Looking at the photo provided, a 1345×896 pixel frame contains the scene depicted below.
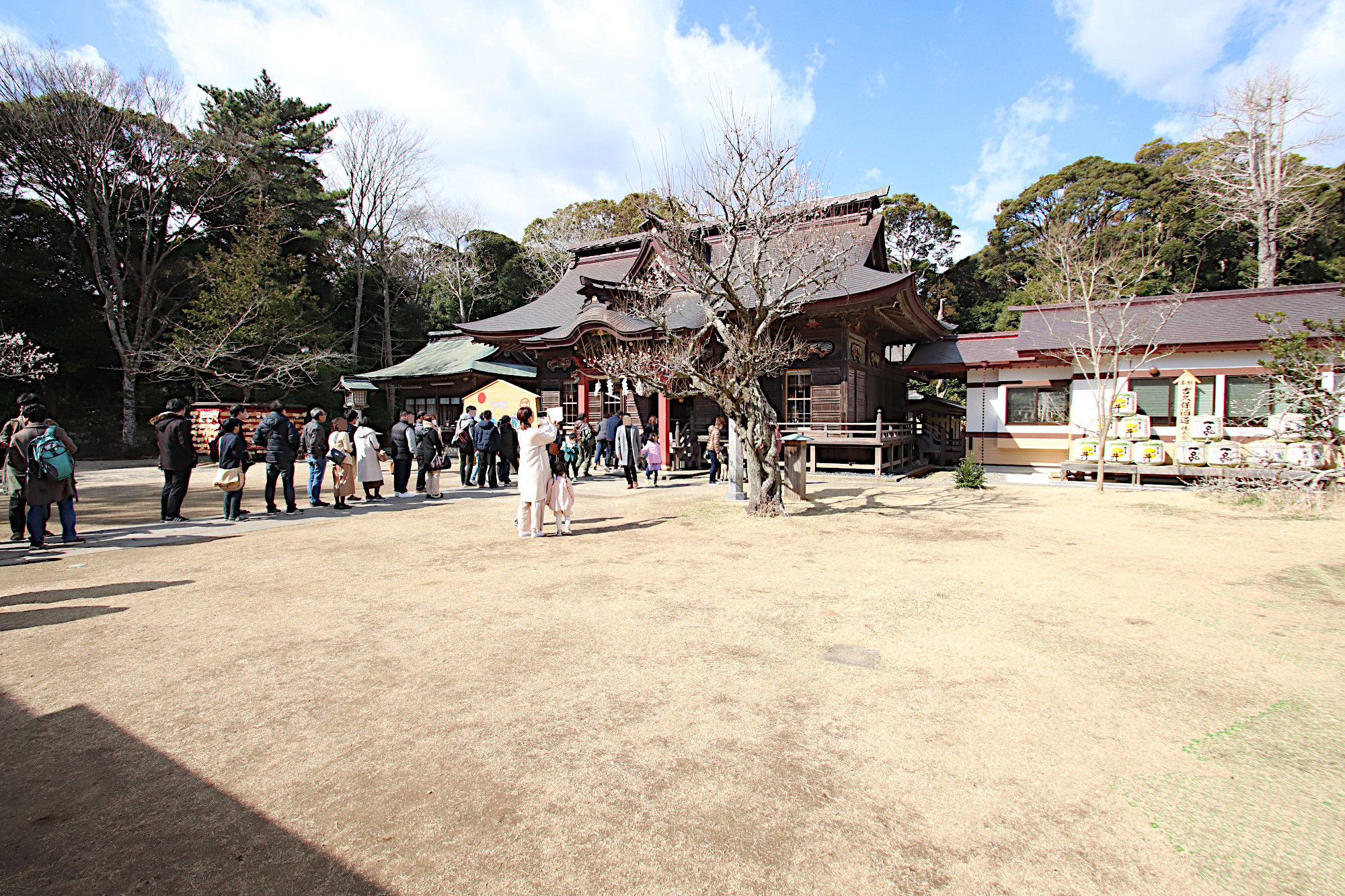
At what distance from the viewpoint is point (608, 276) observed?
22.9 metres

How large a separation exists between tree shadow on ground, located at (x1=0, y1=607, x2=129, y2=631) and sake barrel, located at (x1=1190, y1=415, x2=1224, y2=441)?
805 inches

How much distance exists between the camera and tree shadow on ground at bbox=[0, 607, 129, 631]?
452 centimetres

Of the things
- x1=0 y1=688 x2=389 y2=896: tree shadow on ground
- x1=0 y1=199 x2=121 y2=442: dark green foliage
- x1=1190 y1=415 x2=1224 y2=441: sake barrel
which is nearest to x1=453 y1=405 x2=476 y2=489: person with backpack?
x1=0 y1=688 x2=389 y2=896: tree shadow on ground

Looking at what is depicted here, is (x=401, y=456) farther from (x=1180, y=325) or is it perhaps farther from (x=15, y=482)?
(x=1180, y=325)

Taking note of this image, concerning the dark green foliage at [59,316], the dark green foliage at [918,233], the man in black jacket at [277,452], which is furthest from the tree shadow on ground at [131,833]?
the dark green foliage at [918,233]

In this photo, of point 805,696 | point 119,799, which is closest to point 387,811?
point 119,799

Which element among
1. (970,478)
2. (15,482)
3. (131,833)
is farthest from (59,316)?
(970,478)

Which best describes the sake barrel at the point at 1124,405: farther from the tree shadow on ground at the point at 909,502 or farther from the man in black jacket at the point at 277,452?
the man in black jacket at the point at 277,452

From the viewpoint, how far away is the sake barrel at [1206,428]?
1563 cm

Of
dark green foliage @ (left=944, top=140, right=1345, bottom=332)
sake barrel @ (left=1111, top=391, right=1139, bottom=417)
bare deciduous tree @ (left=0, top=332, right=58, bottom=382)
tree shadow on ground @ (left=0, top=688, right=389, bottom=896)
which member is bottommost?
tree shadow on ground @ (left=0, top=688, right=389, bottom=896)

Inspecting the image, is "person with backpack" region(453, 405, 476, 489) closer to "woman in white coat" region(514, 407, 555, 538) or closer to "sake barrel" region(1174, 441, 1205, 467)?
"woman in white coat" region(514, 407, 555, 538)

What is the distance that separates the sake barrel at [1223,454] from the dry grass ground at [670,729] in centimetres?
1003

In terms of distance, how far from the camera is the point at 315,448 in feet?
33.8

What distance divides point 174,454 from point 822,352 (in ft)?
46.2
